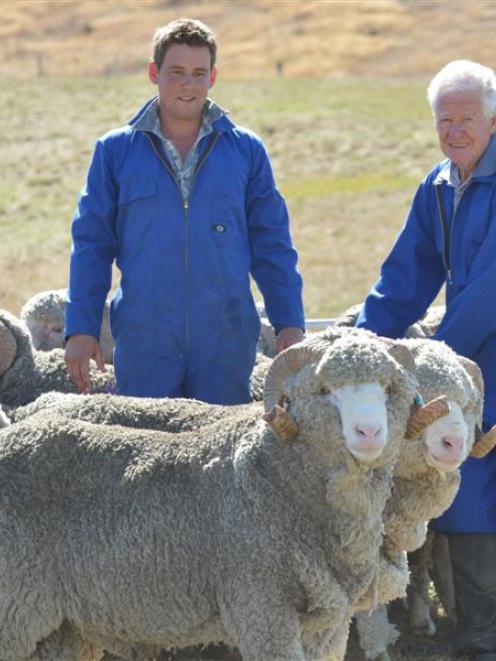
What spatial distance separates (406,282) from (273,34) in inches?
1583

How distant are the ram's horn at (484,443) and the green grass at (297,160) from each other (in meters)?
10.7

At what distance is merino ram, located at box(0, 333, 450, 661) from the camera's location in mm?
4742

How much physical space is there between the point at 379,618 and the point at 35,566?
195cm

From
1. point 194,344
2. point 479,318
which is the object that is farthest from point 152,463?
point 479,318

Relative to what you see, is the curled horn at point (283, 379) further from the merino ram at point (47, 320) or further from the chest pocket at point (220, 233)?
the merino ram at point (47, 320)

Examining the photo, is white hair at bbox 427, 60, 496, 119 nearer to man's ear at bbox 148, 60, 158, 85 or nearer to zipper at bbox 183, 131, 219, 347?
zipper at bbox 183, 131, 219, 347

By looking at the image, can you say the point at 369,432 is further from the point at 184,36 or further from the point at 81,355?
the point at 184,36

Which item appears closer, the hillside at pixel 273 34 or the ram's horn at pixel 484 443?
the ram's horn at pixel 484 443

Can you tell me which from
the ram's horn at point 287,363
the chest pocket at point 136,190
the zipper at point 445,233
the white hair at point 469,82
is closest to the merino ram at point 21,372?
the chest pocket at point 136,190

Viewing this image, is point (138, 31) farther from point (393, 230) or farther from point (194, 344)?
point (194, 344)

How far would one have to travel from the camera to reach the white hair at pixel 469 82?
6.15 metres

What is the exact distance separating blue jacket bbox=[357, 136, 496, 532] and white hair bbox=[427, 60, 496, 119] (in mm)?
176

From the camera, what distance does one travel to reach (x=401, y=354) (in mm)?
4836

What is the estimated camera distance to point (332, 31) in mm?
47125
